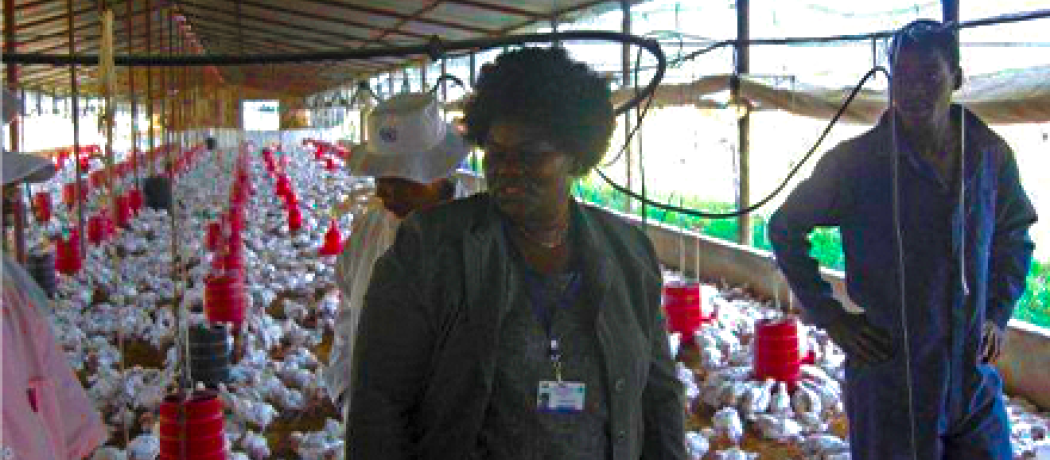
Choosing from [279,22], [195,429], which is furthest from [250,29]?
[195,429]

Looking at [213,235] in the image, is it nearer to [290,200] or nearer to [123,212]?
[123,212]

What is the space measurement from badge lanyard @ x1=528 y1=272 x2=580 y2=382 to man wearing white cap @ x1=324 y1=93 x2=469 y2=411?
104 cm

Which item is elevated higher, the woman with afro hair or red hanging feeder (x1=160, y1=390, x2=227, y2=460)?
the woman with afro hair

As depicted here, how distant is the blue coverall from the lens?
2.23 m

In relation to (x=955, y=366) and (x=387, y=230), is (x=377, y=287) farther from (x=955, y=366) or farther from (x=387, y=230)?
(x=955, y=366)

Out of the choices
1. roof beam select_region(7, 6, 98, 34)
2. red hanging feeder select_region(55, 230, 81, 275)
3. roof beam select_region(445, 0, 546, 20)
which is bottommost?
red hanging feeder select_region(55, 230, 81, 275)

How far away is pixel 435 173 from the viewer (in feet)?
8.41

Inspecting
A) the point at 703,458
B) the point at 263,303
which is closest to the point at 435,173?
the point at 703,458

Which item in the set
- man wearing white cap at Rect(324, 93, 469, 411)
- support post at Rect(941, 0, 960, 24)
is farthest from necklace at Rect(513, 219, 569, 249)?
support post at Rect(941, 0, 960, 24)

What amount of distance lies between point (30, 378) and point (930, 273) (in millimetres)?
1964

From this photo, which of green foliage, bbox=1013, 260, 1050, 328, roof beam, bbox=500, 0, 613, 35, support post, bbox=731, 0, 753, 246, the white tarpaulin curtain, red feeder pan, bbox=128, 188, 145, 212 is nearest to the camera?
the white tarpaulin curtain

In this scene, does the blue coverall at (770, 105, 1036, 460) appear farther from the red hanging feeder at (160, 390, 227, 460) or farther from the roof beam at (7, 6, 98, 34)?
the roof beam at (7, 6, 98, 34)

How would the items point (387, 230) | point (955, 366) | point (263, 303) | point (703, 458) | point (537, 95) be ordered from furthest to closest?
point (263, 303)
point (703, 458)
point (387, 230)
point (955, 366)
point (537, 95)

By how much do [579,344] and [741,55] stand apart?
692 cm
